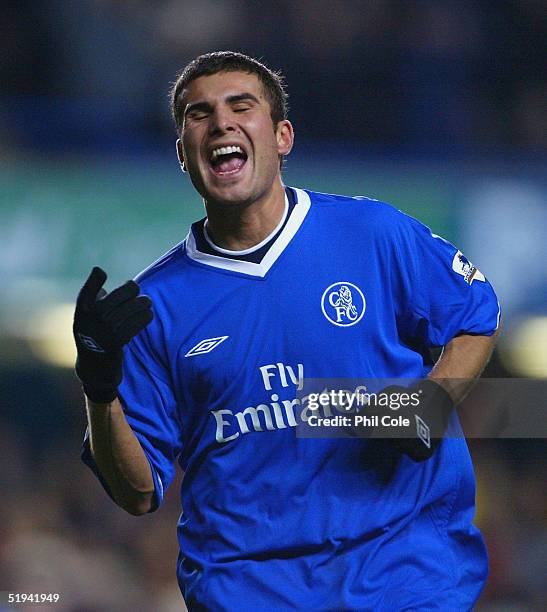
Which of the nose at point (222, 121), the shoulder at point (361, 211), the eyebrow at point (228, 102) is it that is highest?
the eyebrow at point (228, 102)

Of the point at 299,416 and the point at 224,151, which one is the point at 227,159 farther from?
the point at 299,416

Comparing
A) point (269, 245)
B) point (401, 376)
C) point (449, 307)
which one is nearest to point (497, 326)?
point (449, 307)

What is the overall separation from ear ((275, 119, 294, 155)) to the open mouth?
0.18 m

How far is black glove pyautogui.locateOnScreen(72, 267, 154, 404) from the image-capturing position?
2.67 meters

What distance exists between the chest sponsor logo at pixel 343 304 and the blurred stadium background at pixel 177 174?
3491 mm

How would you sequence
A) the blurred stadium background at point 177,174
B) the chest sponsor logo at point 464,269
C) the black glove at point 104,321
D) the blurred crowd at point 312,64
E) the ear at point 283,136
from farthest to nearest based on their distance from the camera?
the blurred crowd at point 312,64
the blurred stadium background at point 177,174
the ear at point 283,136
the chest sponsor logo at point 464,269
the black glove at point 104,321

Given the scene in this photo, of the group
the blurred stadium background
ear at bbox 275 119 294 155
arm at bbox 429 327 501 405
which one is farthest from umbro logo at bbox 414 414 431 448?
the blurred stadium background

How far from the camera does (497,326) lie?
327 centimetres

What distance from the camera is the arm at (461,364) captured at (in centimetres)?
300

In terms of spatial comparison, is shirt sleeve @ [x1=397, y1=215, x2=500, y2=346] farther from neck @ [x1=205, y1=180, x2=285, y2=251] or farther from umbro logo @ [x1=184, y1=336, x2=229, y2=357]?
umbro logo @ [x1=184, y1=336, x2=229, y2=357]

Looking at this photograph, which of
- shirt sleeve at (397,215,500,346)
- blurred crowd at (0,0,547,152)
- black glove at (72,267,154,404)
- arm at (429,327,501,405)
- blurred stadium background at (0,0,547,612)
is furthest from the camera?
blurred crowd at (0,0,547,152)

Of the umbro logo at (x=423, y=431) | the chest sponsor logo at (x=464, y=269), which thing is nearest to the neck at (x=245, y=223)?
the chest sponsor logo at (x=464, y=269)

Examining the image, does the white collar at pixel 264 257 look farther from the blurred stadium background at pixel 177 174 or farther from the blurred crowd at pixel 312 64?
the blurred crowd at pixel 312 64

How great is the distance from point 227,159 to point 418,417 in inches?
34.6
